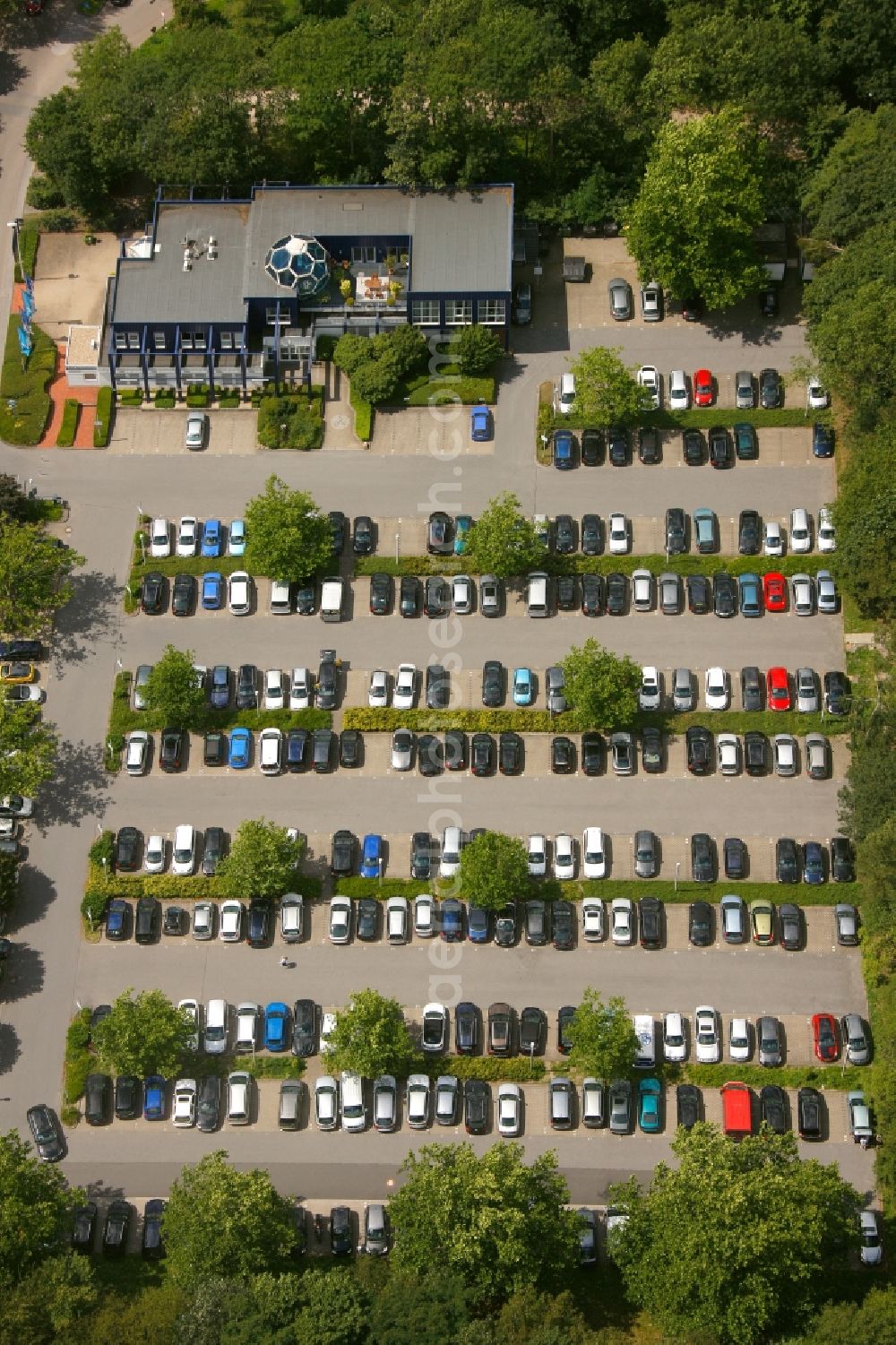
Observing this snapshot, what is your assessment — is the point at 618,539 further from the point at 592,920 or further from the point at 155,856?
the point at 155,856

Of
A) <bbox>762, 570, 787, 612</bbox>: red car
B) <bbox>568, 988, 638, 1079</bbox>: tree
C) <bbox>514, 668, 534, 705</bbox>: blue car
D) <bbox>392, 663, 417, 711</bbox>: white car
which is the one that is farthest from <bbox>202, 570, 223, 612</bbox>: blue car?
<bbox>568, 988, 638, 1079</bbox>: tree

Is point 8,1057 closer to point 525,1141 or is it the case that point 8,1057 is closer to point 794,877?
point 525,1141

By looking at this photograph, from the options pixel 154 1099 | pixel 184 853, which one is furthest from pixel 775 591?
pixel 154 1099

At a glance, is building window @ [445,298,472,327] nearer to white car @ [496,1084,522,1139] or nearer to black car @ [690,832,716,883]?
black car @ [690,832,716,883]

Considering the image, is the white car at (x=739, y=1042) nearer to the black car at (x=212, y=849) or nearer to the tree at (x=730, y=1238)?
the tree at (x=730, y=1238)

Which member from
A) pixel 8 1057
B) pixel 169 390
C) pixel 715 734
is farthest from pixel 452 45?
pixel 8 1057
